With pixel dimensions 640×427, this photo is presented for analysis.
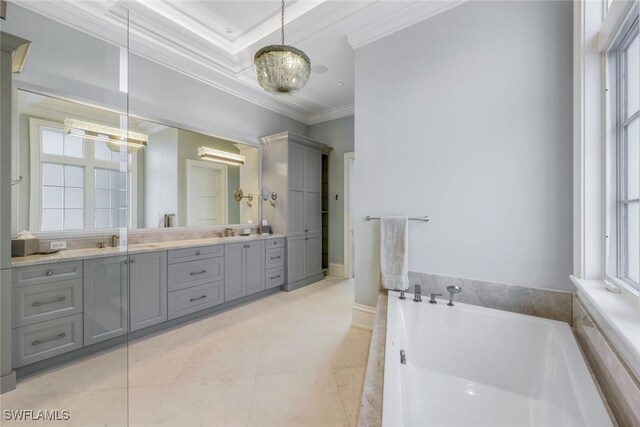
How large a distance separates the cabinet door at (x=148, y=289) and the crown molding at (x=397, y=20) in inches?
Result: 110

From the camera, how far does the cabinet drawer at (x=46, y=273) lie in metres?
1.67

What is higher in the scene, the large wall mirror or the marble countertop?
the large wall mirror

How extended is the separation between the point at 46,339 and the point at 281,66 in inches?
99.7

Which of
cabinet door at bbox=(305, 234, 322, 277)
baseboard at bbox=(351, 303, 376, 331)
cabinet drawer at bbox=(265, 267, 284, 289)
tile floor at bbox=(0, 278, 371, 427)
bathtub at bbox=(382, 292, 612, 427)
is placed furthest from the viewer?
cabinet door at bbox=(305, 234, 322, 277)

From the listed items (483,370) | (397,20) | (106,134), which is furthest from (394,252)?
(106,134)

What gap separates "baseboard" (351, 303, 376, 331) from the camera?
7.79 feet

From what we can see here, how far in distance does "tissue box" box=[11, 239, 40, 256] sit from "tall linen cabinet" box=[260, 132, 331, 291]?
233cm

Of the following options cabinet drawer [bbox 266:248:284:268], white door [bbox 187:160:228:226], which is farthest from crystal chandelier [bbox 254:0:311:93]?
cabinet drawer [bbox 266:248:284:268]

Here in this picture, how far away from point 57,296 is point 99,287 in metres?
0.24

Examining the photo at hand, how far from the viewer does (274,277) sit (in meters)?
3.50

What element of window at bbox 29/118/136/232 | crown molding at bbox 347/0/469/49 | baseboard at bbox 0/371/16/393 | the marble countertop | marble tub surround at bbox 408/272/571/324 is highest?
crown molding at bbox 347/0/469/49

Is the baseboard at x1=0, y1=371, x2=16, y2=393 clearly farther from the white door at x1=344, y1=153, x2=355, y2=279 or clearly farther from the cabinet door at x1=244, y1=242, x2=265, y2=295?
the white door at x1=344, y1=153, x2=355, y2=279

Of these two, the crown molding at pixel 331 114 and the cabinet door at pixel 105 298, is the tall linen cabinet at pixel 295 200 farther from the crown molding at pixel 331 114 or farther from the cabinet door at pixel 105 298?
the cabinet door at pixel 105 298

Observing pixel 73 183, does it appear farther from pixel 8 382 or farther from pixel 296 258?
pixel 296 258
